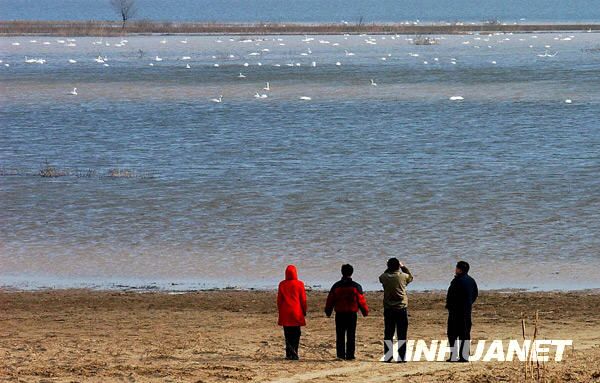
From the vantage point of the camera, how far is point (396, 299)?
11266mm

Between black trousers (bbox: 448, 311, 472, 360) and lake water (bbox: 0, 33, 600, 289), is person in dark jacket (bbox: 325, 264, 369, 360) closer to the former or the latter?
black trousers (bbox: 448, 311, 472, 360)

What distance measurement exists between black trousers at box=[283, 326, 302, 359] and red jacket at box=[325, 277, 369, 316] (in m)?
0.47

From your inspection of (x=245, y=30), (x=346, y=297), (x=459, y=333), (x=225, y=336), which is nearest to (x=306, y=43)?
(x=245, y=30)

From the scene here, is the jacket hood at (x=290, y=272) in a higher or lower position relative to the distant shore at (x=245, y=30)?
lower

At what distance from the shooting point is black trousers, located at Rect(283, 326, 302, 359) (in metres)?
11.5

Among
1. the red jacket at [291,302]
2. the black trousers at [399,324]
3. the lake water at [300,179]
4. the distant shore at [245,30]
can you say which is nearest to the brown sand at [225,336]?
the black trousers at [399,324]

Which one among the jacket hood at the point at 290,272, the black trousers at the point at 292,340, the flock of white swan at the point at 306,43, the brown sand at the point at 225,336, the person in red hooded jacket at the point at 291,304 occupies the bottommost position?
the brown sand at the point at 225,336

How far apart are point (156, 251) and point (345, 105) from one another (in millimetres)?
27137

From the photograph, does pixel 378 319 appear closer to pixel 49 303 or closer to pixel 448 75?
pixel 49 303

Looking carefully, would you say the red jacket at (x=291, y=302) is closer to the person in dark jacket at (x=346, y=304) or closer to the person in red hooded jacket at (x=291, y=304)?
the person in red hooded jacket at (x=291, y=304)

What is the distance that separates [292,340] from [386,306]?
3.18 ft

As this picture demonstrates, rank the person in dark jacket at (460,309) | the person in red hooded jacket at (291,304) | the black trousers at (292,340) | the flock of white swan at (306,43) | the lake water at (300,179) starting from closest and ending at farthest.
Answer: the person in dark jacket at (460,309), the person in red hooded jacket at (291,304), the black trousers at (292,340), the lake water at (300,179), the flock of white swan at (306,43)

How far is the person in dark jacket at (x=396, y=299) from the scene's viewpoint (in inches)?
439

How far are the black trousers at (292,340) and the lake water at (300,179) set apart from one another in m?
5.22
